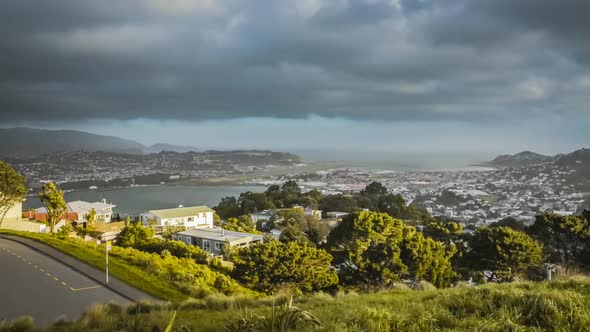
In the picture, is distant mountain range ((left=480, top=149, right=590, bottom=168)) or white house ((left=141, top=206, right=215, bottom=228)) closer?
white house ((left=141, top=206, right=215, bottom=228))

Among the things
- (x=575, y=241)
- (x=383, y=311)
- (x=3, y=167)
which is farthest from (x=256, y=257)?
(x=3, y=167)

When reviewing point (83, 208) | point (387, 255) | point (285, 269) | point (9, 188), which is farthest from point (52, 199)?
point (387, 255)

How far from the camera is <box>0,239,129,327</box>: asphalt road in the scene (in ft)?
32.4

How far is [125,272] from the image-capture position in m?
14.8

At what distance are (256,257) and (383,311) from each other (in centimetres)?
1269

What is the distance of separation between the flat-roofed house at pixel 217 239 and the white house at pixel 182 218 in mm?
7532

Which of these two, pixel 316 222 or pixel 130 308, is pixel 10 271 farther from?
pixel 316 222

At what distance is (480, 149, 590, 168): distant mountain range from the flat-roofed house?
65916mm

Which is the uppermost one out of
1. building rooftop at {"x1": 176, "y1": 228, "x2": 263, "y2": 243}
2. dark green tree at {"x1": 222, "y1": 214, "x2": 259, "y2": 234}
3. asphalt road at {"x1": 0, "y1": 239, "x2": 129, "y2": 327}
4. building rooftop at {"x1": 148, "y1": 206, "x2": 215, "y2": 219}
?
asphalt road at {"x1": 0, "y1": 239, "x2": 129, "y2": 327}

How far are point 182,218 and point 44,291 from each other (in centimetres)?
Answer: 2864

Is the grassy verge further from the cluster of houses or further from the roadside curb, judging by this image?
the cluster of houses

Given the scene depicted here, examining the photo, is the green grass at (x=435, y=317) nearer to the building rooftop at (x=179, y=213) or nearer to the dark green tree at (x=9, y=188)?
the dark green tree at (x=9, y=188)

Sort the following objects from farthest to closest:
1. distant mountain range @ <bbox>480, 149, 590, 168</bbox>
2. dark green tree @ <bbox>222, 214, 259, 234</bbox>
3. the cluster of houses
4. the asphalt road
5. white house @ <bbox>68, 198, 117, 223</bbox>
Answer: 1. distant mountain range @ <bbox>480, 149, 590, 168</bbox>
2. white house @ <bbox>68, 198, 117, 223</bbox>
3. dark green tree @ <bbox>222, 214, 259, 234</bbox>
4. the cluster of houses
5. the asphalt road

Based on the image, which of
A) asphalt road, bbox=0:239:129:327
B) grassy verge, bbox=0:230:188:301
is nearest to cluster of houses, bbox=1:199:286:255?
grassy verge, bbox=0:230:188:301
